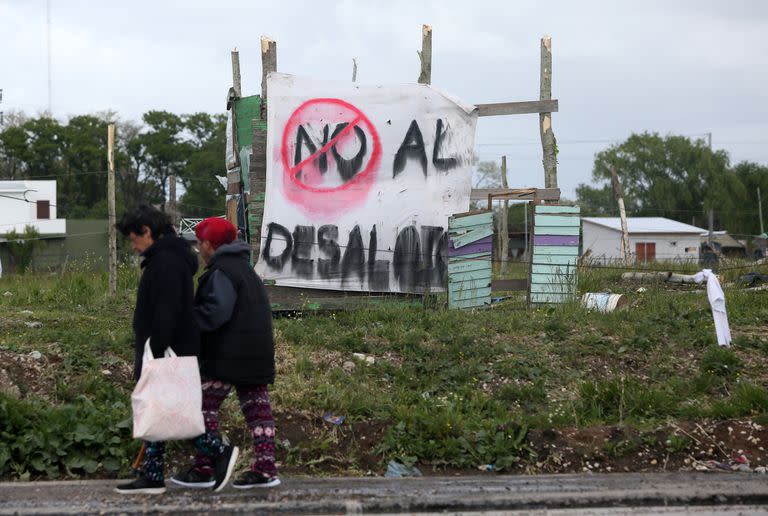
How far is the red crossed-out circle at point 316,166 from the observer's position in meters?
11.6

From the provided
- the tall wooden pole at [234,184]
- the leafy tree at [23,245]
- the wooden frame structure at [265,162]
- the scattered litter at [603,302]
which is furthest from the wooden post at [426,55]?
the leafy tree at [23,245]

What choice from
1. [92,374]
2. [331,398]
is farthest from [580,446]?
[92,374]

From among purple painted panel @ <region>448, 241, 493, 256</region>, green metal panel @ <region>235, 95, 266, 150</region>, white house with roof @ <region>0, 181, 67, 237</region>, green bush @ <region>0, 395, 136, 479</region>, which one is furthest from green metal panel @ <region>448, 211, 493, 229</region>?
white house with roof @ <region>0, 181, 67, 237</region>

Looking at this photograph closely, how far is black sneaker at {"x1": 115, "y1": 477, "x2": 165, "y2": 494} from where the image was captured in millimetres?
5203

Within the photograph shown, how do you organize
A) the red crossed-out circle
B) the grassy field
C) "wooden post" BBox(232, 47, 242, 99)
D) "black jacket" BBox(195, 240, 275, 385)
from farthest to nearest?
"wooden post" BBox(232, 47, 242, 99)
the red crossed-out circle
the grassy field
"black jacket" BBox(195, 240, 275, 385)

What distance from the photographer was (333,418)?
705 centimetres

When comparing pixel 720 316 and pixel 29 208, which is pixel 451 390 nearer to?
pixel 720 316

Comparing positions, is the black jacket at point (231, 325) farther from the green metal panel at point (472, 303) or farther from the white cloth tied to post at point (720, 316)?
the green metal panel at point (472, 303)

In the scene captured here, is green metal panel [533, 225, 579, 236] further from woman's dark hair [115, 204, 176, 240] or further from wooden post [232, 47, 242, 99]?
woman's dark hair [115, 204, 176, 240]

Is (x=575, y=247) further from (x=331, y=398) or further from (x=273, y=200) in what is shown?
(x=331, y=398)

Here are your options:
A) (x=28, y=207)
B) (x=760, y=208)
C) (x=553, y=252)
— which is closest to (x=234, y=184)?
(x=553, y=252)

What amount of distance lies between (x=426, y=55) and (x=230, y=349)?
812 cm

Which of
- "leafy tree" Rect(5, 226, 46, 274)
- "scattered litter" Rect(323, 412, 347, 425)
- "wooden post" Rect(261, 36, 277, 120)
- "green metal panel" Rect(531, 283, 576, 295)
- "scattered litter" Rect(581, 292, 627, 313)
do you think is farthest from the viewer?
"leafy tree" Rect(5, 226, 46, 274)

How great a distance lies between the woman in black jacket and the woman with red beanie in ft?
0.42
